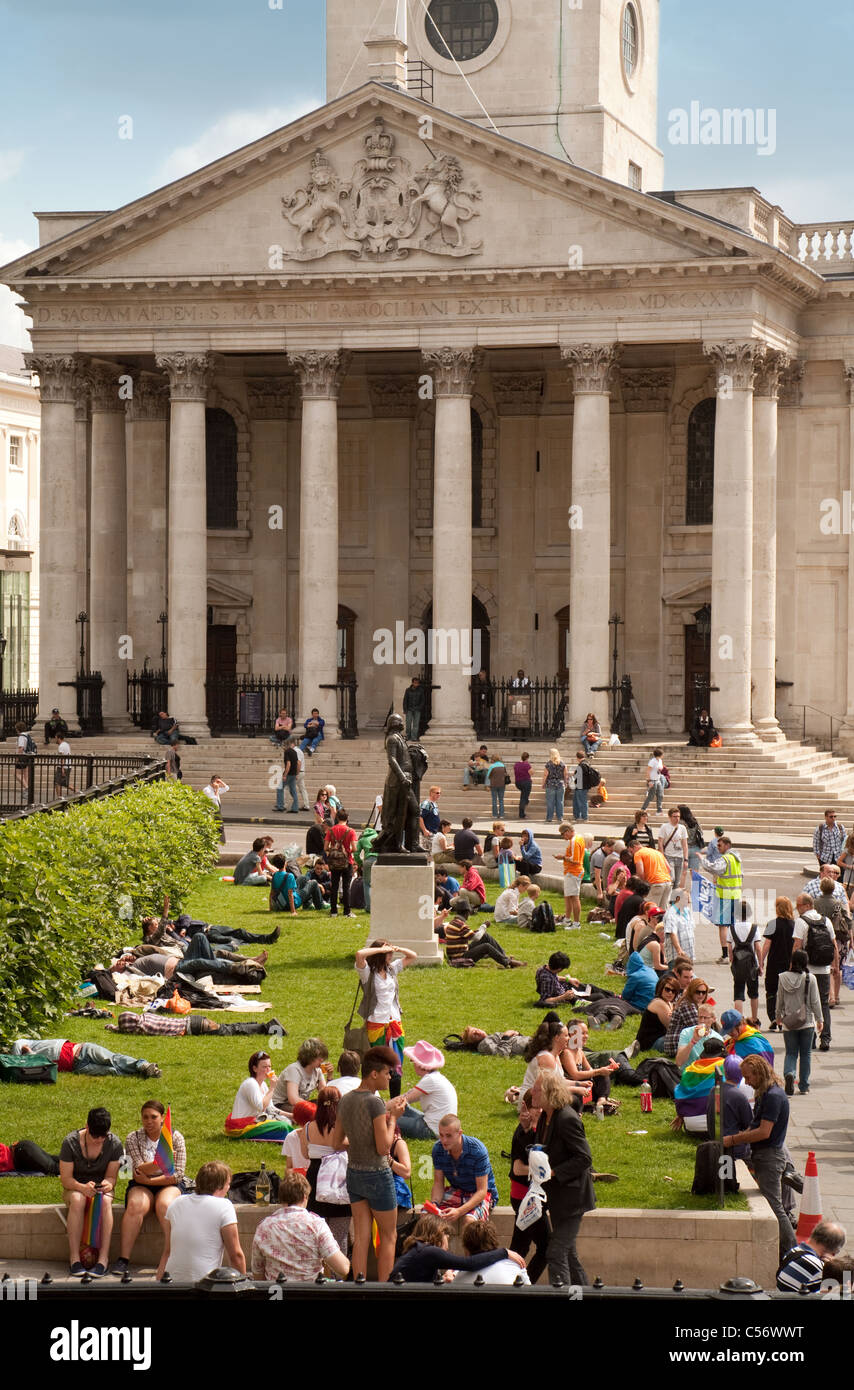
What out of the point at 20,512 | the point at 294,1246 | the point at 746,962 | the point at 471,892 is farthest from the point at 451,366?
the point at 20,512

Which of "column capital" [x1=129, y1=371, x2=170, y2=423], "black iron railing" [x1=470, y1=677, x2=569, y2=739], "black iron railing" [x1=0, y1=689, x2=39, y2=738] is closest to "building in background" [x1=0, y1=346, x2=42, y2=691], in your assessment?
"black iron railing" [x1=0, y1=689, x2=39, y2=738]

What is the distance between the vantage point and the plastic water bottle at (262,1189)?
53.4 feet

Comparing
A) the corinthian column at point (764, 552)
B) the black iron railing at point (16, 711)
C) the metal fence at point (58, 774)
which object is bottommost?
the metal fence at point (58, 774)

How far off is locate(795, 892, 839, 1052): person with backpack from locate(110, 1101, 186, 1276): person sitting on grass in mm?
9725

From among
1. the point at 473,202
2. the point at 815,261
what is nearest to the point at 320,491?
the point at 473,202

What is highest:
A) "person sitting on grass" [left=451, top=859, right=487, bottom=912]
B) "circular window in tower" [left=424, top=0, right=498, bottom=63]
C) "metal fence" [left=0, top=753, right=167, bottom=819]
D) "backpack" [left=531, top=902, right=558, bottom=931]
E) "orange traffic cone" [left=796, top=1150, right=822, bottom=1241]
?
"circular window in tower" [left=424, top=0, right=498, bottom=63]

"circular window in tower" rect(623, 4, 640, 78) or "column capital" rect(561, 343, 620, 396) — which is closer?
"column capital" rect(561, 343, 620, 396)

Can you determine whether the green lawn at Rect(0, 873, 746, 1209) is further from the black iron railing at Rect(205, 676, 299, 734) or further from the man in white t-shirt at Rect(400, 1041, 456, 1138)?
the black iron railing at Rect(205, 676, 299, 734)

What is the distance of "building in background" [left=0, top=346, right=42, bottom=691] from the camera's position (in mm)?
83188

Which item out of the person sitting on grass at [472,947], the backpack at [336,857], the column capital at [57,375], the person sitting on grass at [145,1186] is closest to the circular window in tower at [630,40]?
the column capital at [57,375]

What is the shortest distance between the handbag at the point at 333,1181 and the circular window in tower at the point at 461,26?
151ft

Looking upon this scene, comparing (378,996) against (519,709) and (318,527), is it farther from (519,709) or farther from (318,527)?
(318,527)

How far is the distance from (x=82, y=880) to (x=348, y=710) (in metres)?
27.5

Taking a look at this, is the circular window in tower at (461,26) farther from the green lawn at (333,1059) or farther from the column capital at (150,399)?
the green lawn at (333,1059)
